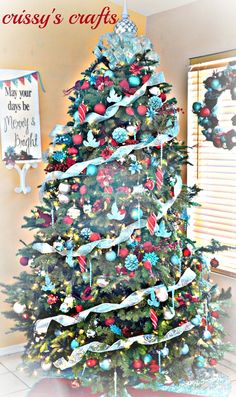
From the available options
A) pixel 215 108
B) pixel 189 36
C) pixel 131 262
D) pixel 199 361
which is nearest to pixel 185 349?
pixel 199 361

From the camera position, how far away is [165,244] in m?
1.98

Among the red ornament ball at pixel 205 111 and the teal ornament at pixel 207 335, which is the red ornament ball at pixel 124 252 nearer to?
the teal ornament at pixel 207 335

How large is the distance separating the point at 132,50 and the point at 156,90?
184 mm

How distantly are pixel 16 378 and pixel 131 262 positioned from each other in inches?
38.5

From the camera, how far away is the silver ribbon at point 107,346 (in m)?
1.91

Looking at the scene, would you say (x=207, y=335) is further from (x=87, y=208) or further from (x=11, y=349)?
(x=11, y=349)

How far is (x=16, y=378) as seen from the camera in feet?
8.05

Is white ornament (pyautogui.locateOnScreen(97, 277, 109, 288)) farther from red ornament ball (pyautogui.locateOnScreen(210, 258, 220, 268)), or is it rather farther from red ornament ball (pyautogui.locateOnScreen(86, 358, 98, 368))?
red ornament ball (pyautogui.locateOnScreen(210, 258, 220, 268))

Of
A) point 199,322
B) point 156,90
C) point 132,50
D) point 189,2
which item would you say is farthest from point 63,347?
point 189,2

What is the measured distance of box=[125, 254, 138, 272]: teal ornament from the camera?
1.88 meters

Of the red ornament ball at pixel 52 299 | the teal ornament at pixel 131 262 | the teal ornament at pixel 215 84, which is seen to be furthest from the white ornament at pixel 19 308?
the teal ornament at pixel 215 84

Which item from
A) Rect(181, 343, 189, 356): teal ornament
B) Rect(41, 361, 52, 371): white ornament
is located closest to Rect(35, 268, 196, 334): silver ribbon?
Rect(41, 361, 52, 371): white ornament

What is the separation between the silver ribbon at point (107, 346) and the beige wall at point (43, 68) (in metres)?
0.87

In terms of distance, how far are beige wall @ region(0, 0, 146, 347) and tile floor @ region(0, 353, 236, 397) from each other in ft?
0.50
